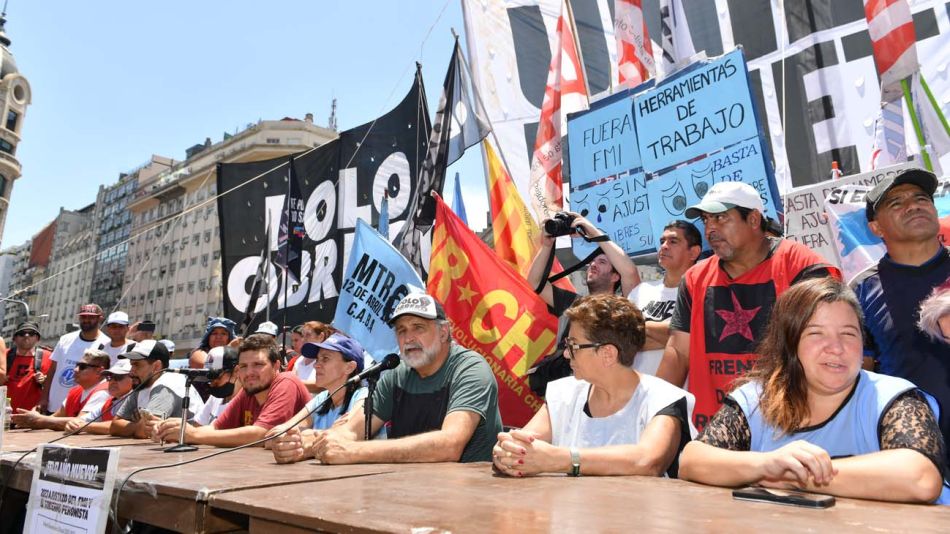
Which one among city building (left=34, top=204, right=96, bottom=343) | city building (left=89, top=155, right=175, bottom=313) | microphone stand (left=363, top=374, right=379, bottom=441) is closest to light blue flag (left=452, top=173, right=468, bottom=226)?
microphone stand (left=363, top=374, right=379, bottom=441)

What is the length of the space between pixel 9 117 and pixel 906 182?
77.2 m

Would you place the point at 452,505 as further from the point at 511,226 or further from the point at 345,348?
the point at 511,226

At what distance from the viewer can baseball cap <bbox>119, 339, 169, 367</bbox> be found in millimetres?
5656

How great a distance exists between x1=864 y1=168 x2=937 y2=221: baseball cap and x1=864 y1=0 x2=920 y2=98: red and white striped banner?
2230 mm

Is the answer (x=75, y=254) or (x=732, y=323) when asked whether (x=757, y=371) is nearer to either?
(x=732, y=323)

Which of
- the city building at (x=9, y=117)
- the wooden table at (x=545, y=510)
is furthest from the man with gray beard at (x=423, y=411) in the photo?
the city building at (x=9, y=117)

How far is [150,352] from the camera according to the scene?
225 inches

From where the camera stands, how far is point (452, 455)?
2.99 metres

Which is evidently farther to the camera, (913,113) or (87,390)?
(87,390)

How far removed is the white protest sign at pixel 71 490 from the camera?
2232 millimetres

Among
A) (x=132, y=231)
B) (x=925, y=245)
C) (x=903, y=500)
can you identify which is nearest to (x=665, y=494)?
(x=903, y=500)

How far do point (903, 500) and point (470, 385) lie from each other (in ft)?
6.35

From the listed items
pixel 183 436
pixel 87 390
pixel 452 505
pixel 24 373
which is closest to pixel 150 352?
pixel 87 390

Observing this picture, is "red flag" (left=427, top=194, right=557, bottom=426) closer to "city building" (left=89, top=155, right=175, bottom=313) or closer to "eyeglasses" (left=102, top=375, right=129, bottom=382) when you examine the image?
"eyeglasses" (left=102, top=375, right=129, bottom=382)
